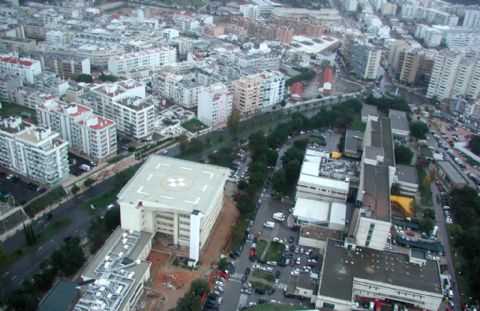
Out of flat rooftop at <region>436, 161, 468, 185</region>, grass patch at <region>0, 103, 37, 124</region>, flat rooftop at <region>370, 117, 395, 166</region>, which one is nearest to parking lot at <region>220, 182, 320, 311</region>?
flat rooftop at <region>370, 117, 395, 166</region>

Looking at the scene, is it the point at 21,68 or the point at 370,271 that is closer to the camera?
the point at 370,271

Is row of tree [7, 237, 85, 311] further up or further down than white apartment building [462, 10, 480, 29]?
further down

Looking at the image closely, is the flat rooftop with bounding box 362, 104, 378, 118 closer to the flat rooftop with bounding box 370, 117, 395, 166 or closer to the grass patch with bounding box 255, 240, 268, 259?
the flat rooftop with bounding box 370, 117, 395, 166

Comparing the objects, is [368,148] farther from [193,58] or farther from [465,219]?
[193,58]

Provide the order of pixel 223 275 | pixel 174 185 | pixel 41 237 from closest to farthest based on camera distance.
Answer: pixel 223 275
pixel 41 237
pixel 174 185

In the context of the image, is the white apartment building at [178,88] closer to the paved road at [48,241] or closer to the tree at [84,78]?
the tree at [84,78]

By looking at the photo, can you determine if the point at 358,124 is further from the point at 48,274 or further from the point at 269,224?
the point at 48,274

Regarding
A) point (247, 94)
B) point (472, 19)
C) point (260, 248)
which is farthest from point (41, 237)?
point (472, 19)
